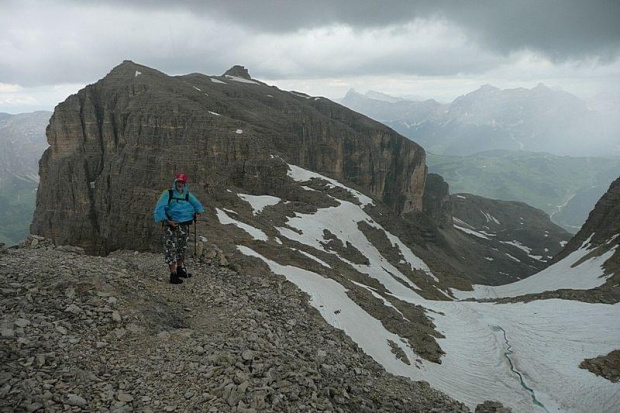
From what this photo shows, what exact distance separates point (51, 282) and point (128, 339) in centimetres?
321

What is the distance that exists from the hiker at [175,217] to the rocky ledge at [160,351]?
3.17ft

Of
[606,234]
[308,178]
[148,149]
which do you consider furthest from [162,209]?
[606,234]

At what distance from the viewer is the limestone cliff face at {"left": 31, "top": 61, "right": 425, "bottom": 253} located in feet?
204

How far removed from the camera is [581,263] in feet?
203

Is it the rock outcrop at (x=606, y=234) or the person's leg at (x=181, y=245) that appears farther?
the rock outcrop at (x=606, y=234)

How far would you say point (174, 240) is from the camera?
48.6 ft

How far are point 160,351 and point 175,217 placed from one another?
5.96m

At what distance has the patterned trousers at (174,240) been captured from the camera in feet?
48.4

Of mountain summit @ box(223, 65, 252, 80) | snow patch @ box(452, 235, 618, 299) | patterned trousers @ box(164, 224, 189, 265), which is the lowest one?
snow patch @ box(452, 235, 618, 299)

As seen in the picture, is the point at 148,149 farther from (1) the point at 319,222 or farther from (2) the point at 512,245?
(2) the point at 512,245

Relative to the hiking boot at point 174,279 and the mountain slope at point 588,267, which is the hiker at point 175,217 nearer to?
the hiking boot at point 174,279

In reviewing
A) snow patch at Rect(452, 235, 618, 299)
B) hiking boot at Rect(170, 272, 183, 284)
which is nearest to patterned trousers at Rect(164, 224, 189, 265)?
hiking boot at Rect(170, 272, 183, 284)

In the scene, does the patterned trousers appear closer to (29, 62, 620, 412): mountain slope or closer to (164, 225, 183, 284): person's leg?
(164, 225, 183, 284): person's leg

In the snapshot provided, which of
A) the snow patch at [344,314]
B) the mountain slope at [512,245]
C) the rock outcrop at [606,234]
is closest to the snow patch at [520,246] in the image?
the mountain slope at [512,245]
